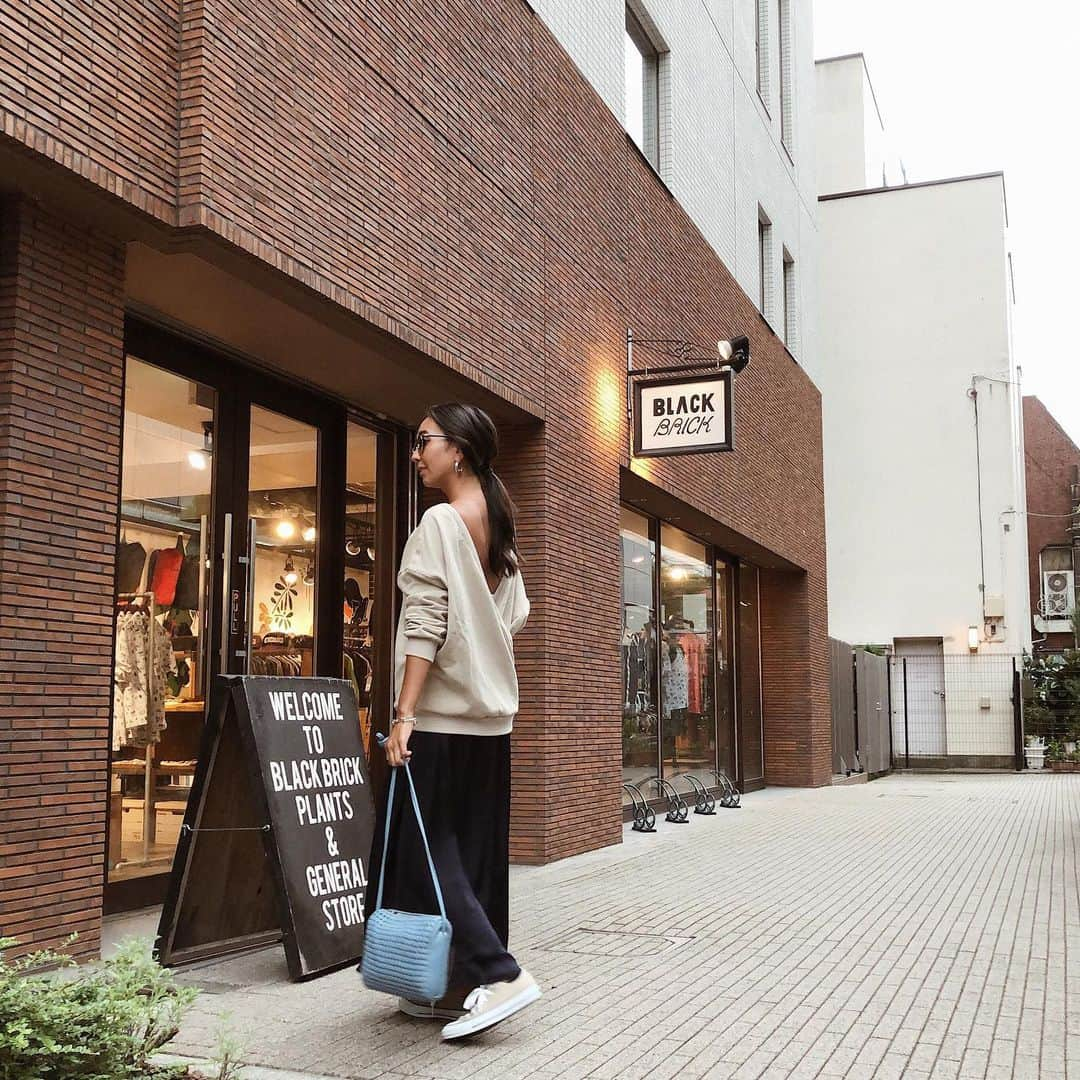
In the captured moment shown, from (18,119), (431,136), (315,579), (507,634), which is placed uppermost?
(431,136)

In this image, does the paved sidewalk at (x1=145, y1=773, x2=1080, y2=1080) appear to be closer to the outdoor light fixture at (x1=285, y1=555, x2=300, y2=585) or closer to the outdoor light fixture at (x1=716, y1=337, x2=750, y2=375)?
the outdoor light fixture at (x1=285, y1=555, x2=300, y2=585)

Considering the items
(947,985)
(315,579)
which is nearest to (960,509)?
(315,579)

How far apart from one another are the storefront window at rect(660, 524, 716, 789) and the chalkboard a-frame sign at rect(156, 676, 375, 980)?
331 inches

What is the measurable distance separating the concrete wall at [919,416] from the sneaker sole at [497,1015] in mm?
25022

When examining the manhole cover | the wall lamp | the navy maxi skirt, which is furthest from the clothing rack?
the wall lamp

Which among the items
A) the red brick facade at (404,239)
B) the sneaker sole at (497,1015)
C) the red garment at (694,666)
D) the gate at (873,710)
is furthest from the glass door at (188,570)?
the gate at (873,710)

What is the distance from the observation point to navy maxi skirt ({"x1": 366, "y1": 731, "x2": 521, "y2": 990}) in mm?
4152

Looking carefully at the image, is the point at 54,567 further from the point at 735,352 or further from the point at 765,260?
the point at 765,260

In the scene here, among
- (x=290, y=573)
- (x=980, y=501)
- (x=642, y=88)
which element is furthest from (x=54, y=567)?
(x=980, y=501)

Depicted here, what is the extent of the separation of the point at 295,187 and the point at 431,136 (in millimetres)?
1751

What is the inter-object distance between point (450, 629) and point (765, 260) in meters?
15.4

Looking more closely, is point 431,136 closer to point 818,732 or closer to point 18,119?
point 18,119

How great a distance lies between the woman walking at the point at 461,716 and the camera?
4176 millimetres

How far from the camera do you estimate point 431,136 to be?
7.96 m
